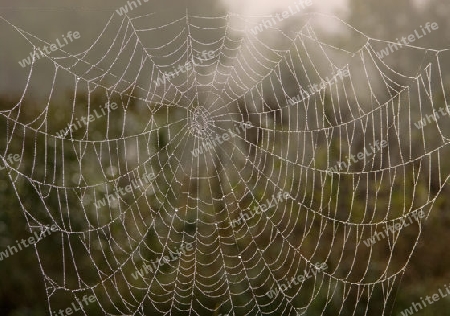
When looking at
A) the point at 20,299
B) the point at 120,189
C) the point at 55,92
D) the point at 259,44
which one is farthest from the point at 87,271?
the point at 259,44

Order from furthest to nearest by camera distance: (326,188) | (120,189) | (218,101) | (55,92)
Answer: (326,188) → (55,92) → (120,189) → (218,101)

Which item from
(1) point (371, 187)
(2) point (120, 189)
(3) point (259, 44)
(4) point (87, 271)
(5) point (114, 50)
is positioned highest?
(5) point (114, 50)

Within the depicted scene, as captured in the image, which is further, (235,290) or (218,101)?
(235,290)

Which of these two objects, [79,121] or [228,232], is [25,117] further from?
[228,232]

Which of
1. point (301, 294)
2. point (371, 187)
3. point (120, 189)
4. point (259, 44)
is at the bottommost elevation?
point (301, 294)

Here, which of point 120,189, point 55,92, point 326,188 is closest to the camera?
point 120,189

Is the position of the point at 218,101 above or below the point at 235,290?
above

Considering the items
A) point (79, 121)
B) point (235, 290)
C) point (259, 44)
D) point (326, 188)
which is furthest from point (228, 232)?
point (259, 44)

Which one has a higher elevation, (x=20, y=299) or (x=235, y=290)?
(x=20, y=299)

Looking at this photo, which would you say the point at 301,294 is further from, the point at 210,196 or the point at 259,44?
the point at 259,44
